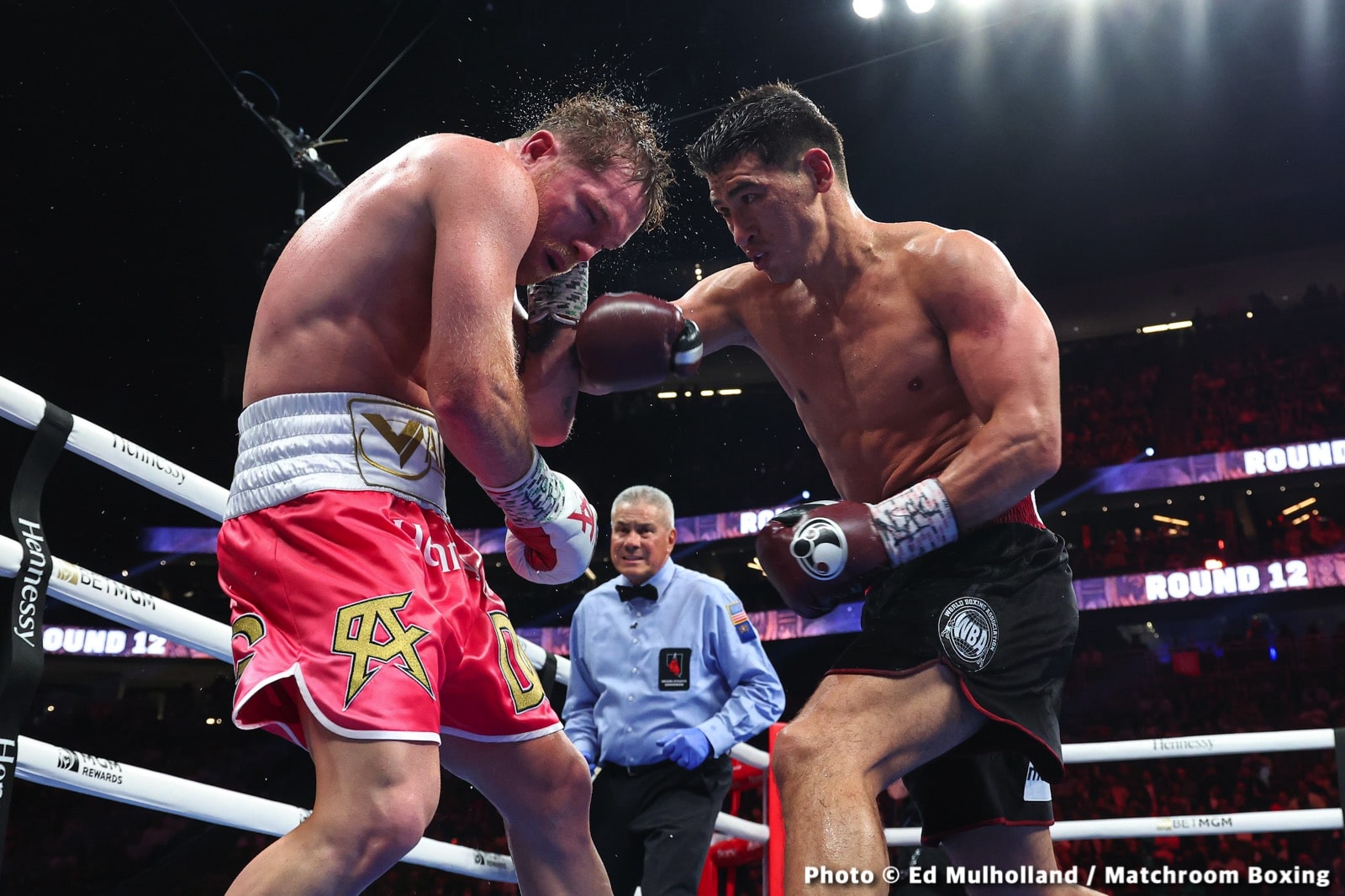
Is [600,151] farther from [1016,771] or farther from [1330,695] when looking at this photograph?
[1330,695]

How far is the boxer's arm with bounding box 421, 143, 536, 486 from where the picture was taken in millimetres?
1473

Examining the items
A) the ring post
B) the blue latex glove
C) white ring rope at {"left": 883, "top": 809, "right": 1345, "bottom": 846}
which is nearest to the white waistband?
the blue latex glove

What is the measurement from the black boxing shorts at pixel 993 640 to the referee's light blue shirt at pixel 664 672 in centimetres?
132

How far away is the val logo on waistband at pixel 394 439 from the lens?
155 cm

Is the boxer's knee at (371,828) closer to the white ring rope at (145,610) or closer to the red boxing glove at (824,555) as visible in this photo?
the white ring rope at (145,610)

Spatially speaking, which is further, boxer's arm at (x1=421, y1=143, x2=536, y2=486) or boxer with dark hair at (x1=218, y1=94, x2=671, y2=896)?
boxer's arm at (x1=421, y1=143, x2=536, y2=486)

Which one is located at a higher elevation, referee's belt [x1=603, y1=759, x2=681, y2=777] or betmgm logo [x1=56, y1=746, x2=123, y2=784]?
referee's belt [x1=603, y1=759, x2=681, y2=777]

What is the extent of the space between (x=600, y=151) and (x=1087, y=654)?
33.2 ft

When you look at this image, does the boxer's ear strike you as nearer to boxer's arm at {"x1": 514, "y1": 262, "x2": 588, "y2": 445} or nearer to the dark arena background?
boxer's arm at {"x1": 514, "y1": 262, "x2": 588, "y2": 445}

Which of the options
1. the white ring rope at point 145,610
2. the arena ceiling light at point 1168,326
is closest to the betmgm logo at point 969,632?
the white ring rope at point 145,610

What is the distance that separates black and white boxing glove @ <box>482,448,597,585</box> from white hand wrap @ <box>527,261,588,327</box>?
0.48m

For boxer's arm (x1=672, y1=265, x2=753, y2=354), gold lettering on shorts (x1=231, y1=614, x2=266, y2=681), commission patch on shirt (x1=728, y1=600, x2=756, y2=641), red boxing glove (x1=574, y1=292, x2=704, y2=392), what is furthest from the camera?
commission patch on shirt (x1=728, y1=600, x2=756, y2=641)

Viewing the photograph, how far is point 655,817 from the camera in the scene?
3.05 m

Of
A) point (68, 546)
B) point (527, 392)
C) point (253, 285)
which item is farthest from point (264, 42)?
point (527, 392)
